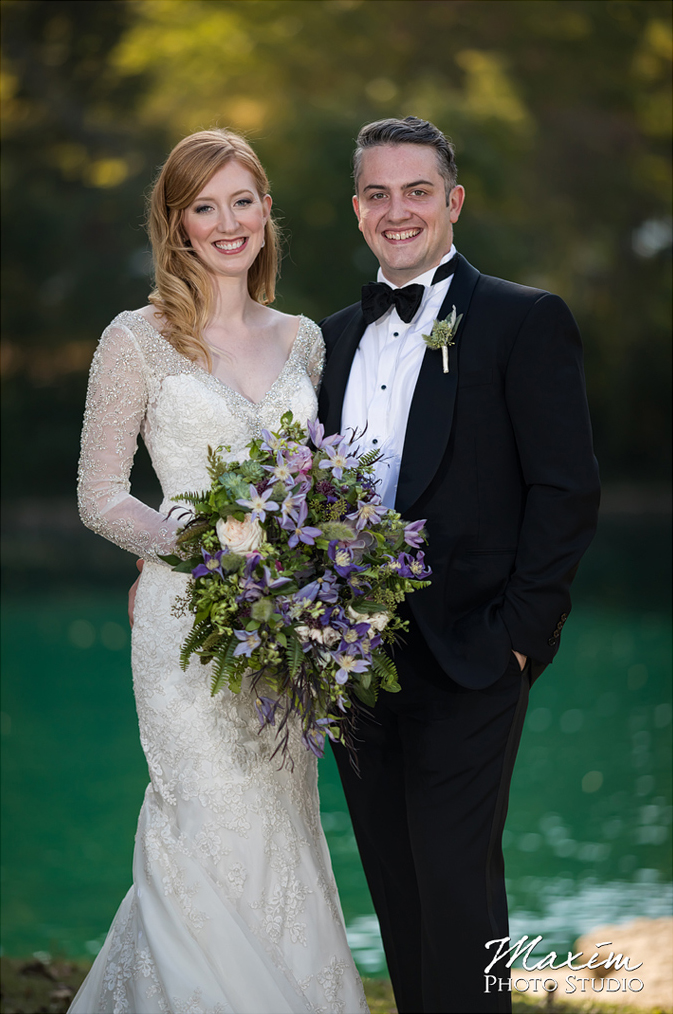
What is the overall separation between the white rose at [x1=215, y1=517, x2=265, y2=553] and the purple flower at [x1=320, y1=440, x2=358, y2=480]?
22cm

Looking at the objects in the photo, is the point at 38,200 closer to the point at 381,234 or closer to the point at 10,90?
the point at 10,90

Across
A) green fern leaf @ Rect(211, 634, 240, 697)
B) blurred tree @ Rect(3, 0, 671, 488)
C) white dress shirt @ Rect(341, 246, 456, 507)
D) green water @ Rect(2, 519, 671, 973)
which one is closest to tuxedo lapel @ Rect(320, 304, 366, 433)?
white dress shirt @ Rect(341, 246, 456, 507)

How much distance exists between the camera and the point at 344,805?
7.04m

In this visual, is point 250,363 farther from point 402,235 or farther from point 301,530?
point 301,530

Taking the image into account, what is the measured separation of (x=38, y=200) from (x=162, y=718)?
21.0 metres

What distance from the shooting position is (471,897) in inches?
111

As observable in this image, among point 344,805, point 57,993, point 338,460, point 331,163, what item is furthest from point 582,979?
point 331,163

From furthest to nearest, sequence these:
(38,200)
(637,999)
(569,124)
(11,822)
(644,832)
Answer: (569,124) < (38,200) < (11,822) < (644,832) < (637,999)

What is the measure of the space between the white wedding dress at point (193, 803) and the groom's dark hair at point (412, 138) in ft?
2.49

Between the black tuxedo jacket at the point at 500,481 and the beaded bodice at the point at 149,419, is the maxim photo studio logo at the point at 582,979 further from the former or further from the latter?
the beaded bodice at the point at 149,419

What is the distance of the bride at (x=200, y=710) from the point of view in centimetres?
275

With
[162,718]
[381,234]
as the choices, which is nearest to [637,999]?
[162,718]

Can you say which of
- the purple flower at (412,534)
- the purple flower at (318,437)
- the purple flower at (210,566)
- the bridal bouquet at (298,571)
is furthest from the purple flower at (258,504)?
the purple flower at (412,534)

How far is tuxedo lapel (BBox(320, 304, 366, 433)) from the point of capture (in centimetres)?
317
